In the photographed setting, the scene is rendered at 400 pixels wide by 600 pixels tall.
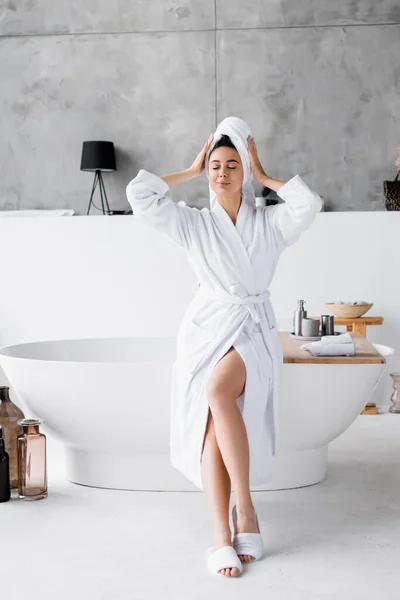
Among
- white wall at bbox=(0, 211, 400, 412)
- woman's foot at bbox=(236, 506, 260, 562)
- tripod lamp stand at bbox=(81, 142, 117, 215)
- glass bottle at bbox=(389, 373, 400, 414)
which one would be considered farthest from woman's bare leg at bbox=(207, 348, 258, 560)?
tripod lamp stand at bbox=(81, 142, 117, 215)

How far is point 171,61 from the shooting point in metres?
6.09

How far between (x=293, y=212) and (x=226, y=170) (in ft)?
0.91

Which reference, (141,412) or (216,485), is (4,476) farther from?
(216,485)

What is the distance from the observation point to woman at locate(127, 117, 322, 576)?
2.83 m

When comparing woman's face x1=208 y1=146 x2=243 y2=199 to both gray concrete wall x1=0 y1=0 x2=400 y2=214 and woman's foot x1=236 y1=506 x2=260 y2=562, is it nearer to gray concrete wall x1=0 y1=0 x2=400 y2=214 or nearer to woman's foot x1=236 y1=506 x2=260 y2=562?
woman's foot x1=236 y1=506 x2=260 y2=562

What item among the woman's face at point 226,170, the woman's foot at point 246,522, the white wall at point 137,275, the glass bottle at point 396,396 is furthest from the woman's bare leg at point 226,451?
the glass bottle at point 396,396

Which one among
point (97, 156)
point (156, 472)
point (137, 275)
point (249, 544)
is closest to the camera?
point (249, 544)

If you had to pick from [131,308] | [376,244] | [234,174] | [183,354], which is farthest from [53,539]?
[376,244]

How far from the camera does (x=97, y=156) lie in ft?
19.8

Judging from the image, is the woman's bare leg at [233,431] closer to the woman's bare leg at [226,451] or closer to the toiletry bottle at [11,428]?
the woman's bare leg at [226,451]

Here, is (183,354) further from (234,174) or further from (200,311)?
(234,174)

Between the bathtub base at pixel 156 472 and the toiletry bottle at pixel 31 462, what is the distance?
0.23m

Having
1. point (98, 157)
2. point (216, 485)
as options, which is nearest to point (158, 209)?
point (216, 485)

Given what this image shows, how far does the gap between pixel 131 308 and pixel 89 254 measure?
441 millimetres
